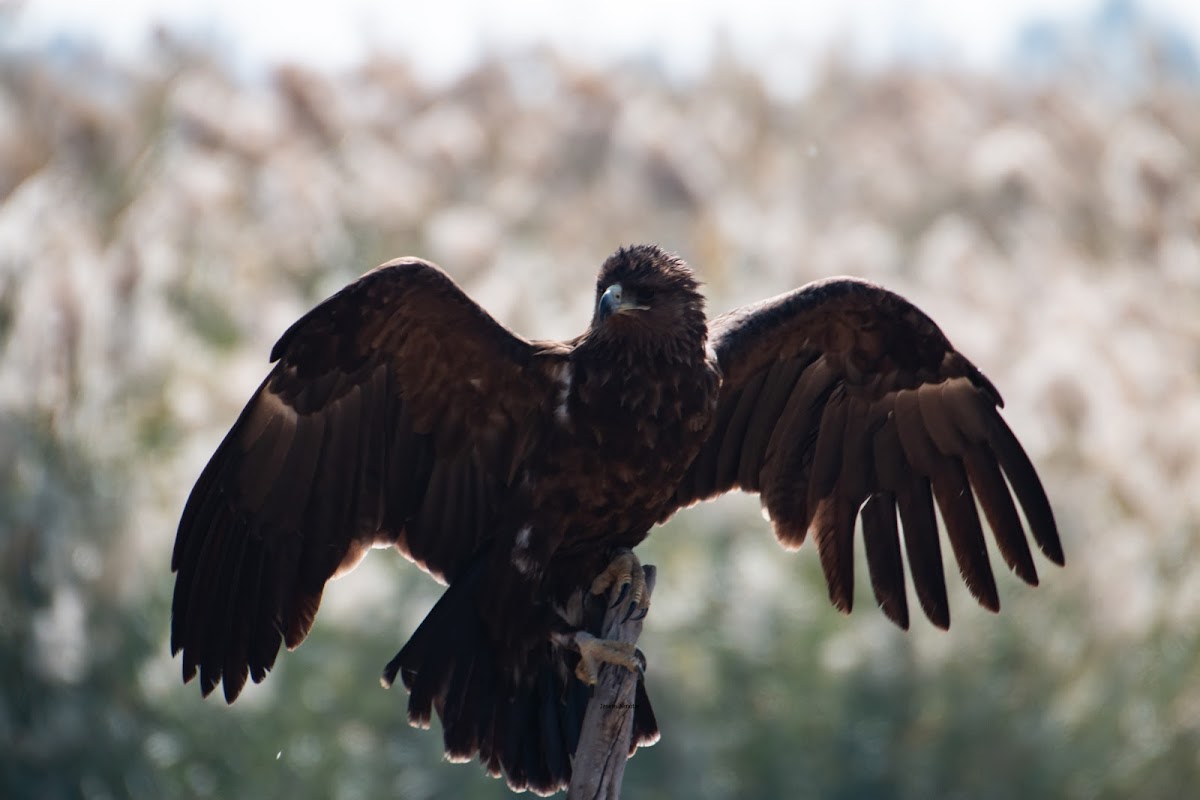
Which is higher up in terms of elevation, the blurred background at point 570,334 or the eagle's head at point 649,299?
the blurred background at point 570,334

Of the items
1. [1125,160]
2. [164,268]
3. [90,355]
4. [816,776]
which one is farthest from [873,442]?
[1125,160]

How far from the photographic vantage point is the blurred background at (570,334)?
9.99m

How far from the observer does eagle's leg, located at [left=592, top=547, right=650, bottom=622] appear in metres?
5.12

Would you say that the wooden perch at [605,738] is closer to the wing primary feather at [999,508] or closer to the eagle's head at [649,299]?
the eagle's head at [649,299]

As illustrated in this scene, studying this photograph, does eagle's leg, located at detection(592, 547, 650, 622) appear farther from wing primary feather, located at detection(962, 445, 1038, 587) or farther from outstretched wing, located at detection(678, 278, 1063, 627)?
wing primary feather, located at detection(962, 445, 1038, 587)

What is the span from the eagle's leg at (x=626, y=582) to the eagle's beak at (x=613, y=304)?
0.75m

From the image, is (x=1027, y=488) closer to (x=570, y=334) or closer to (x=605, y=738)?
(x=605, y=738)

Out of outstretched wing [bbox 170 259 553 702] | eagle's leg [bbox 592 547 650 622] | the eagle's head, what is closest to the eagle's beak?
the eagle's head

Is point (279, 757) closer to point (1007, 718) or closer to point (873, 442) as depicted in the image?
point (1007, 718)

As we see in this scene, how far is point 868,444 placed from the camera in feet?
18.7

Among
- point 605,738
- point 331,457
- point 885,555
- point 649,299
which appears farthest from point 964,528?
point 331,457

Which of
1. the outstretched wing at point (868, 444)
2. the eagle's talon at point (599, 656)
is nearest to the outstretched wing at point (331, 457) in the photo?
the eagle's talon at point (599, 656)

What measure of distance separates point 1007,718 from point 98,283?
21.1 feet

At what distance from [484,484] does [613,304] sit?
0.75 m
